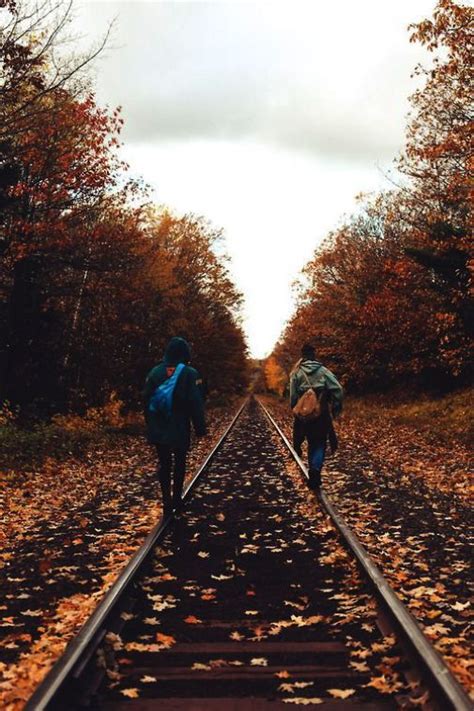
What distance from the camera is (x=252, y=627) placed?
4613 millimetres

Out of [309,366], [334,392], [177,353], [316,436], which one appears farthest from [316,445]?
[177,353]

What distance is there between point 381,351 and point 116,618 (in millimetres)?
31382

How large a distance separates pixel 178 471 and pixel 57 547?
5.76 feet

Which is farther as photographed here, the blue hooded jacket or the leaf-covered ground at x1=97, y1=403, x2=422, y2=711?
the blue hooded jacket

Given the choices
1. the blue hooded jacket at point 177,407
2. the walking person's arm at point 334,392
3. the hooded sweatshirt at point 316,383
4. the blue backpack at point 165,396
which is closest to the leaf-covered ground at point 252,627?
the blue hooded jacket at point 177,407

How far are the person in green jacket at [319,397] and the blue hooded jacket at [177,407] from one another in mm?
2416

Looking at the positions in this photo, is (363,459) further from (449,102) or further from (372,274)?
(372,274)

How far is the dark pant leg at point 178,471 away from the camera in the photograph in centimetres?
802

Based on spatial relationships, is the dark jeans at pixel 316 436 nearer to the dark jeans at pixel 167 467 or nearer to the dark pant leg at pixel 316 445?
the dark pant leg at pixel 316 445

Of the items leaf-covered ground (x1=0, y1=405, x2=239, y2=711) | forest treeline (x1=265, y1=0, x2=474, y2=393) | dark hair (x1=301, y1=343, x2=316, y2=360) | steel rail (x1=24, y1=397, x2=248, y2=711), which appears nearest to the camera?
steel rail (x1=24, y1=397, x2=248, y2=711)

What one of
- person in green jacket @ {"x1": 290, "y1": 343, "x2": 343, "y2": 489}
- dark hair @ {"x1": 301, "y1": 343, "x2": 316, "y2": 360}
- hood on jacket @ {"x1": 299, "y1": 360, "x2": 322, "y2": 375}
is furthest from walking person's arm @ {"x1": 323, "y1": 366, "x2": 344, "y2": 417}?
dark hair @ {"x1": 301, "y1": 343, "x2": 316, "y2": 360}

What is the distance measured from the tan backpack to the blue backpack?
253 cm

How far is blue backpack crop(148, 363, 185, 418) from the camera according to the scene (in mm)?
7688

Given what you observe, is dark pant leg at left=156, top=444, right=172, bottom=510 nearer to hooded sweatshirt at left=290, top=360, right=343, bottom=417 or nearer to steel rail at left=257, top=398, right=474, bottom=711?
hooded sweatshirt at left=290, top=360, right=343, bottom=417
